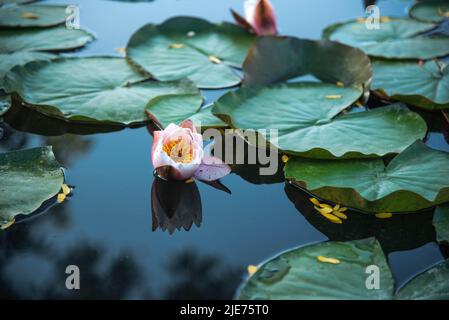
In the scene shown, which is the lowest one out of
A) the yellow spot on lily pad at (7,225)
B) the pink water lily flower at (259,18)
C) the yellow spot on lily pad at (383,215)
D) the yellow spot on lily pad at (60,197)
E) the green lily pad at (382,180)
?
the yellow spot on lily pad at (7,225)

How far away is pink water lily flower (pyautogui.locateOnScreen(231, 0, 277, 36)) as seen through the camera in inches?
136

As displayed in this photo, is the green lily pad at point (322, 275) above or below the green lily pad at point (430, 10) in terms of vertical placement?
below

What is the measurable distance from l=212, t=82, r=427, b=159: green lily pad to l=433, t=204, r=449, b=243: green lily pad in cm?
34

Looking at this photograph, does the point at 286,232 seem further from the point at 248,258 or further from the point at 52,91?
the point at 52,91

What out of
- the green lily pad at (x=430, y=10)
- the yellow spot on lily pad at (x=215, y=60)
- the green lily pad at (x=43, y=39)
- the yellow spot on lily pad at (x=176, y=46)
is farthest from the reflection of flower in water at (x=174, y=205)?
the green lily pad at (x=430, y=10)

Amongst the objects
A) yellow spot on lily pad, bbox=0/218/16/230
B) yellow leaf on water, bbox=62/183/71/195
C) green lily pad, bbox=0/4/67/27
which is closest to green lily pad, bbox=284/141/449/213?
yellow leaf on water, bbox=62/183/71/195

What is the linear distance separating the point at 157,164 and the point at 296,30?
166 cm

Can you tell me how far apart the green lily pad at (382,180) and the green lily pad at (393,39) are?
1.01m

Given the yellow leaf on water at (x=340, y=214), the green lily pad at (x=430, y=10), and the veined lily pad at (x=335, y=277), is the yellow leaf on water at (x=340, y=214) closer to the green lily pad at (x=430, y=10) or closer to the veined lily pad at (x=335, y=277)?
the veined lily pad at (x=335, y=277)

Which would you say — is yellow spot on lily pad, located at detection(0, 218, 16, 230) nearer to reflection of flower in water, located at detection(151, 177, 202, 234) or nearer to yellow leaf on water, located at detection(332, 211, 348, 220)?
reflection of flower in water, located at detection(151, 177, 202, 234)

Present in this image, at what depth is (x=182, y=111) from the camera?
9.00ft

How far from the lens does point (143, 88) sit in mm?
2971

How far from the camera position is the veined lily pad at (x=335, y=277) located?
6.02ft
